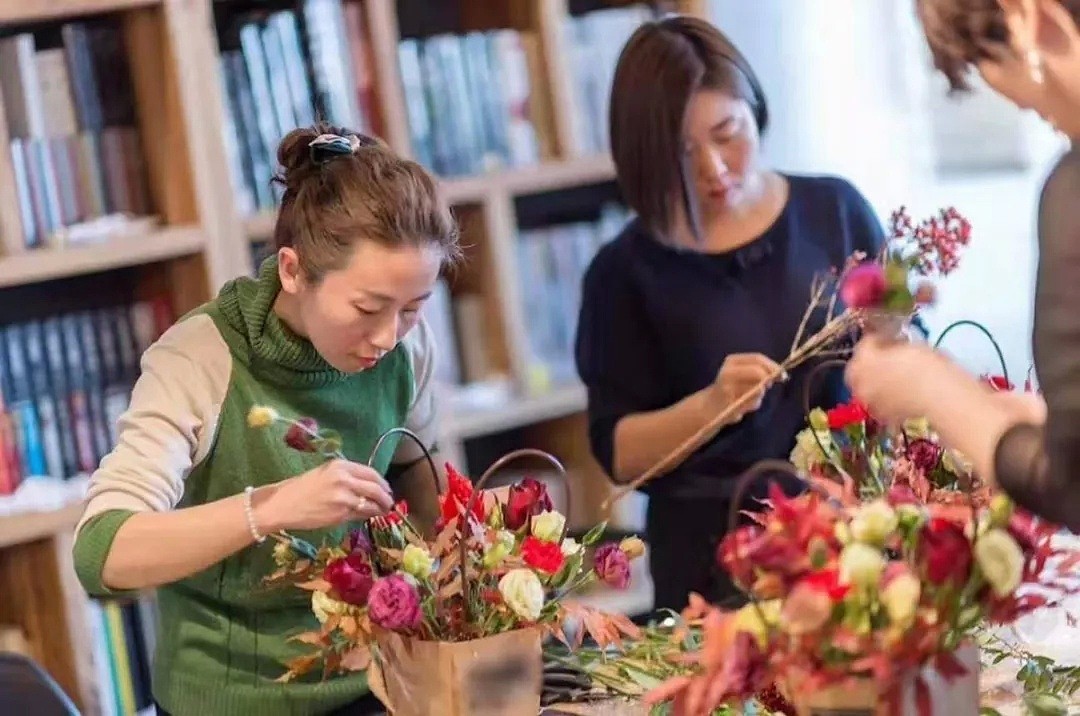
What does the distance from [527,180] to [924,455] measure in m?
1.74

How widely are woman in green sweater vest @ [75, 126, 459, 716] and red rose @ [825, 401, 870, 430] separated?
1.50 ft

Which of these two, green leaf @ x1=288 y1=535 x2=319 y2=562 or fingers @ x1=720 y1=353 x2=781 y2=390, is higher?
fingers @ x1=720 y1=353 x2=781 y2=390

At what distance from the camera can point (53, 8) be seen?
279cm

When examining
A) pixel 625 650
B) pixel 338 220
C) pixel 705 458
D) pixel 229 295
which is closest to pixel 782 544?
pixel 625 650

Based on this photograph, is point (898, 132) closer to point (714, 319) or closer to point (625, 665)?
point (714, 319)

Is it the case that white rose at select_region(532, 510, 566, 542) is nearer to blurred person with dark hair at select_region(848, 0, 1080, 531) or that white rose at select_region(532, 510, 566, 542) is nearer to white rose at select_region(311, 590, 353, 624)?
white rose at select_region(311, 590, 353, 624)

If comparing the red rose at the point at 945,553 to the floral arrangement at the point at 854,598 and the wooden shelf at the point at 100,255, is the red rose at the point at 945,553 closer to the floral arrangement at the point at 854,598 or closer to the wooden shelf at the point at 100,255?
the floral arrangement at the point at 854,598

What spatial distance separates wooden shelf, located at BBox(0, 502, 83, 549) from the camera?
278 cm

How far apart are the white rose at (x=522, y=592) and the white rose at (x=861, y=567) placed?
368 millimetres

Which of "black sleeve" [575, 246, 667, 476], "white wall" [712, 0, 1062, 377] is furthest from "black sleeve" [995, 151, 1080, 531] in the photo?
"white wall" [712, 0, 1062, 377]

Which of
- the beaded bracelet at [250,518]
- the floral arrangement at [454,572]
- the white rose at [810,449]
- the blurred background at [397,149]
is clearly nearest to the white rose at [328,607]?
→ the floral arrangement at [454,572]

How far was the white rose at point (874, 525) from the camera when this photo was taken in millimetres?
1265

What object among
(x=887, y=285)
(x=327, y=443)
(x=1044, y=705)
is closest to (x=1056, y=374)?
(x=887, y=285)

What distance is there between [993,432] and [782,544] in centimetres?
18
